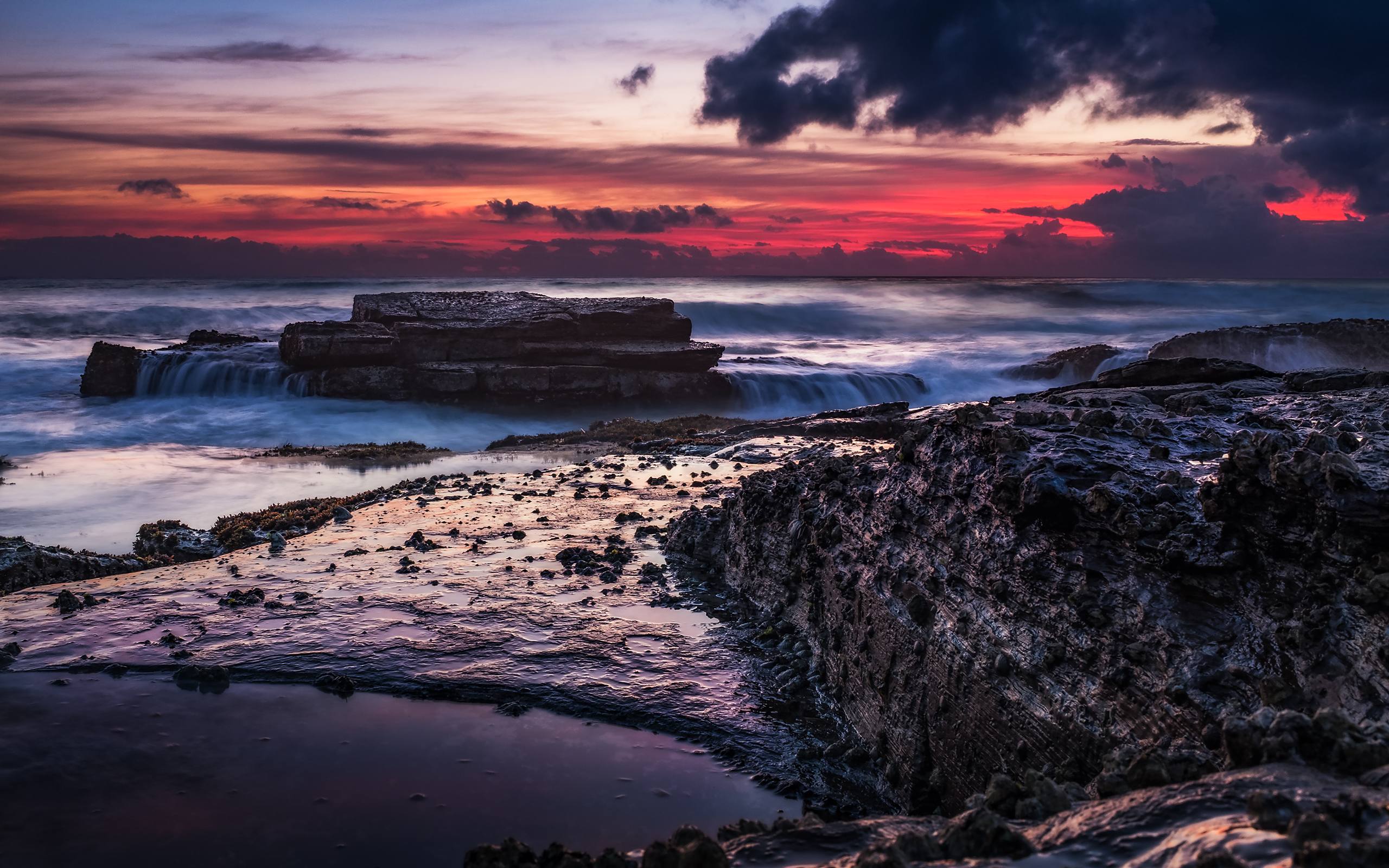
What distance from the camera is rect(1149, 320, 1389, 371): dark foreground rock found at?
74.9ft

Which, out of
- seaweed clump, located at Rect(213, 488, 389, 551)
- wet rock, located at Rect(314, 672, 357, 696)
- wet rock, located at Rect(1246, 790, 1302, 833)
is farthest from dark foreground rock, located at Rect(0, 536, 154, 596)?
wet rock, located at Rect(1246, 790, 1302, 833)

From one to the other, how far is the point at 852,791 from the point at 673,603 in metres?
3.33

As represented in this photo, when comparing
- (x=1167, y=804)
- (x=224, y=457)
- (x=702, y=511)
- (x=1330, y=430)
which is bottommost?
(x=224, y=457)

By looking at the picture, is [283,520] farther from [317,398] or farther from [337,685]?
[317,398]

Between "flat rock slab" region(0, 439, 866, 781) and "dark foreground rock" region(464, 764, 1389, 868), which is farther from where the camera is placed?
"flat rock slab" region(0, 439, 866, 781)

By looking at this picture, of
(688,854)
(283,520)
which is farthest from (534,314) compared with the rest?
(688,854)

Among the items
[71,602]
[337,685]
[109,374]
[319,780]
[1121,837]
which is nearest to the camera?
[1121,837]

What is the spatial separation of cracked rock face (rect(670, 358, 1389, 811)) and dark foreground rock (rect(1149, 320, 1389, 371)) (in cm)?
1886

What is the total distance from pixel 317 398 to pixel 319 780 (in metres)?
24.8

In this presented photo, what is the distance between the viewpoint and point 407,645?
24.1ft

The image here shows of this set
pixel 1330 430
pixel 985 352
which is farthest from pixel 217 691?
pixel 985 352

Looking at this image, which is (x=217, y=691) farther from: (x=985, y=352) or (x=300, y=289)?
(x=300, y=289)

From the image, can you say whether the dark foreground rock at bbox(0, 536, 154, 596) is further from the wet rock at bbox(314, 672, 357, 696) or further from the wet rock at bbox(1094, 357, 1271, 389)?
the wet rock at bbox(1094, 357, 1271, 389)

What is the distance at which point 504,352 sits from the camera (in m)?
29.9
